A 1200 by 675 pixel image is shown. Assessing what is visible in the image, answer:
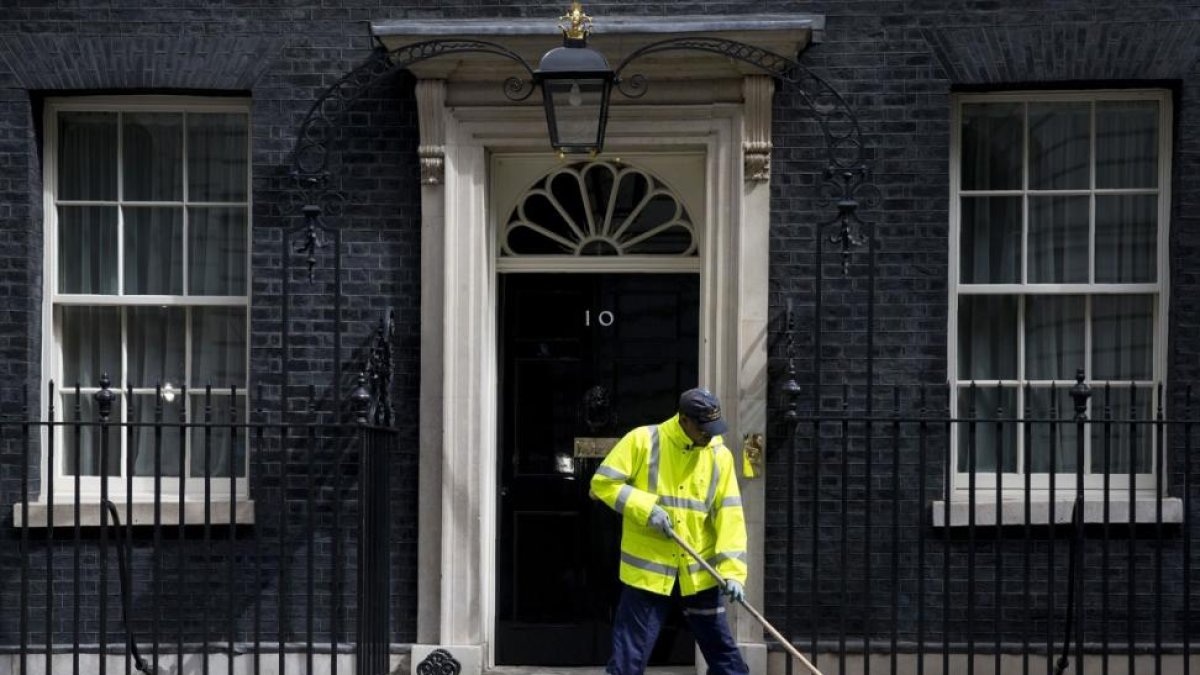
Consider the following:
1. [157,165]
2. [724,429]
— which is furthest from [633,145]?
[157,165]

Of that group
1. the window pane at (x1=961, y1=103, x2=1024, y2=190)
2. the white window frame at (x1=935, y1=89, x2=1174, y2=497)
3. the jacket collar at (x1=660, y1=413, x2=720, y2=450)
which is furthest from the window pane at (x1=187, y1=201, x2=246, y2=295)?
the window pane at (x1=961, y1=103, x2=1024, y2=190)

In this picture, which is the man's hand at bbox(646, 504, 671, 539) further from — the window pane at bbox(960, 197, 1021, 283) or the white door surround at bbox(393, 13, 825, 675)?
the window pane at bbox(960, 197, 1021, 283)

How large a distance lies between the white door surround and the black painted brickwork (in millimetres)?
138

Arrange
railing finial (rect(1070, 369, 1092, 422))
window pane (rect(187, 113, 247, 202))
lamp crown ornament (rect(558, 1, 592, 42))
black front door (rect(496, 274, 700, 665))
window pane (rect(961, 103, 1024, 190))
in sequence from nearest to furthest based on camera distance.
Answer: railing finial (rect(1070, 369, 1092, 422)), lamp crown ornament (rect(558, 1, 592, 42)), window pane (rect(961, 103, 1024, 190)), black front door (rect(496, 274, 700, 665)), window pane (rect(187, 113, 247, 202))

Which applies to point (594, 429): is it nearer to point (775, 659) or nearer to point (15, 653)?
point (775, 659)

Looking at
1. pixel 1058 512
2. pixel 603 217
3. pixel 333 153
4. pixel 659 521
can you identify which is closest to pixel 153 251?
pixel 333 153

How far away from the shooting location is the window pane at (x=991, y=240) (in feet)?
32.2

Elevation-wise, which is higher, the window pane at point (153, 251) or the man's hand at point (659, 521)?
the window pane at point (153, 251)

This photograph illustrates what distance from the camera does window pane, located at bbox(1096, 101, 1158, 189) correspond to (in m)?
9.73

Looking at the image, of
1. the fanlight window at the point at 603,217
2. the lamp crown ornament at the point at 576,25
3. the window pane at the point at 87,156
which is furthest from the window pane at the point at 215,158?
the lamp crown ornament at the point at 576,25

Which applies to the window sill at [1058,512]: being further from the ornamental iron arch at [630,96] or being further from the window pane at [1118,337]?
the ornamental iron arch at [630,96]

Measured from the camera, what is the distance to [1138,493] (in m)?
9.66

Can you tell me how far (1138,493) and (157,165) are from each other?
599 cm

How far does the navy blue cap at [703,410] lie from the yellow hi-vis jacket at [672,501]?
0.56 feet
